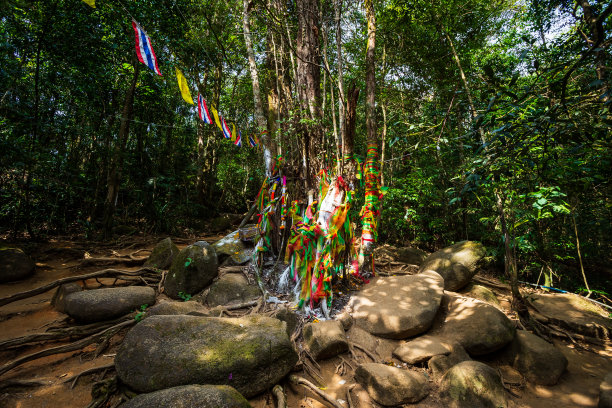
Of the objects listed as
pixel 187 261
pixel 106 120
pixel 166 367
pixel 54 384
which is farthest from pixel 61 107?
pixel 166 367

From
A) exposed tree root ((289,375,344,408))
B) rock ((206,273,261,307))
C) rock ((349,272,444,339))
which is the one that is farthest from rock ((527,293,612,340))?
rock ((206,273,261,307))

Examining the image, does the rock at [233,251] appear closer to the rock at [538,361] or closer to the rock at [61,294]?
the rock at [61,294]

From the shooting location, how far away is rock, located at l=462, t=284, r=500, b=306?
14.4 feet

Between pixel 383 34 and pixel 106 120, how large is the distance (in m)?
8.89

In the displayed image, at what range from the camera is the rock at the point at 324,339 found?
112 inches

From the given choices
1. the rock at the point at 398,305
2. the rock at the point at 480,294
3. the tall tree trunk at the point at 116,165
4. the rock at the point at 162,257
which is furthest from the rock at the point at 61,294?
the rock at the point at 480,294

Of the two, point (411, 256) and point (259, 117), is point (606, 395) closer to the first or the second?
point (411, 256)

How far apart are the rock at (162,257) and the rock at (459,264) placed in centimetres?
517

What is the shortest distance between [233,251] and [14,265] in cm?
391

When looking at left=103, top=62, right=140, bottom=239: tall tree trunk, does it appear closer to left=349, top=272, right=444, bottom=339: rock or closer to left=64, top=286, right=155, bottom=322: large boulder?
left=64, top=286, right=155, bottom=322: large boulder

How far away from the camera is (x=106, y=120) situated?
7.56 meters

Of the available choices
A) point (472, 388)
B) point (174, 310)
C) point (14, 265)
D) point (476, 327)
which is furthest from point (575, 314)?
point (14, 265)

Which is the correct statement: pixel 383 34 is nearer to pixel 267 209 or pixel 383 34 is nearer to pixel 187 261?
pixel 267 209

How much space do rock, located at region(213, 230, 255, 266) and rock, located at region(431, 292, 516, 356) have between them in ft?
11.0
